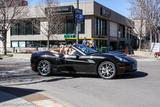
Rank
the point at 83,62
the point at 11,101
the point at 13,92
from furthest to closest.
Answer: the point at 83,62
the point at 13,92
the point at 11,101

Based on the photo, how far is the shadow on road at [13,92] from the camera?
959 cm

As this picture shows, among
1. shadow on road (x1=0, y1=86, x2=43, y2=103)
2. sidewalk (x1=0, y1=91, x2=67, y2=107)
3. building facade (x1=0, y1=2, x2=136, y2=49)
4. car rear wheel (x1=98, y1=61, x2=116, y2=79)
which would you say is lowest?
sidewalk (x1=0, y1=91, x2=67, y2=107)

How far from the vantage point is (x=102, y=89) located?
11.0 metres

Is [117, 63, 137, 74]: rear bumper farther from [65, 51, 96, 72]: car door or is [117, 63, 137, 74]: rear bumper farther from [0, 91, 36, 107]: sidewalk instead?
[0, 91, 36, 107]: sidewalk

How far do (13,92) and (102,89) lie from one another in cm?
266

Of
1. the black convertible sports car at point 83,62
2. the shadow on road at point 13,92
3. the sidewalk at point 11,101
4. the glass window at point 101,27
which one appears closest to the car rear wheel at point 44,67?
the black convertible sports car at point 83,62

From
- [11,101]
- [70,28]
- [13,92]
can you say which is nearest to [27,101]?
[11,101]

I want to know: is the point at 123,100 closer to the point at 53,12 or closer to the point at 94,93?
the point at 94,93

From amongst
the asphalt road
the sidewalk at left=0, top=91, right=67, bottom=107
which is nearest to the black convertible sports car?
the asphalt road

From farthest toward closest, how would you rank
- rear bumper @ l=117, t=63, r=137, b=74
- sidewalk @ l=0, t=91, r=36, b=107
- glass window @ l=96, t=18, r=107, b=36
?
glass window @ l=96, t=18, r=107, b=36 → rear bumper @ l=117, t=63, r=137, b=74 → sidewalk @ l=0, t=91, r=36, b=107

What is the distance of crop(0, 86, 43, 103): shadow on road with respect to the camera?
9.59 m

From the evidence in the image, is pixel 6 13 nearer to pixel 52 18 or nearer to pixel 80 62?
pixel 52 18

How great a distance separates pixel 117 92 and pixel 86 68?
140 inches

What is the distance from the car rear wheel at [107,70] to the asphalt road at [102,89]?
24 centimetres
